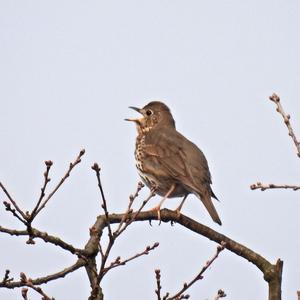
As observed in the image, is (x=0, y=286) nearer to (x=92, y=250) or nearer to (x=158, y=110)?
(x=92, y=250)

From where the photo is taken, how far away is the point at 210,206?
9.01m

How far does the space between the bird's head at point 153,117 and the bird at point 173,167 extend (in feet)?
2.04

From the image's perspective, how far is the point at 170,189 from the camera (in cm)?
985

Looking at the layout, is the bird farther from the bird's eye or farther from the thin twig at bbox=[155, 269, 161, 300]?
the thin twig at bbox=[155, 269, 161, 300]

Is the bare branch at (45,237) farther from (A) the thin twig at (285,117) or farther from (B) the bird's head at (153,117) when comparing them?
(B) the bird's head at (153,117)

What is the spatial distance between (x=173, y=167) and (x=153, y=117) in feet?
7.57

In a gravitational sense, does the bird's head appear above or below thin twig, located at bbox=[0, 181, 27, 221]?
above

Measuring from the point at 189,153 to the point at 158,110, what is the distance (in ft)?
7.10

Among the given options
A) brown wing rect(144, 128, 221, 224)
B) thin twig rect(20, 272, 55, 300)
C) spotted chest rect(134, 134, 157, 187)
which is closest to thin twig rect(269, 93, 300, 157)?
thin twig rect(20, 272, 55, 300)

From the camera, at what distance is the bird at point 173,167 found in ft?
31.1

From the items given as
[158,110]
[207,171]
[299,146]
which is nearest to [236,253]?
[299,146]

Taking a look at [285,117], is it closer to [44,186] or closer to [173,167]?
[44,186]

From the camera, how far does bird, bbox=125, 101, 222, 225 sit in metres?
9.49

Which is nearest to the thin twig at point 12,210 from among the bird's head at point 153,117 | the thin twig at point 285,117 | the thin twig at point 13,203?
the thin twig at point 13,203
